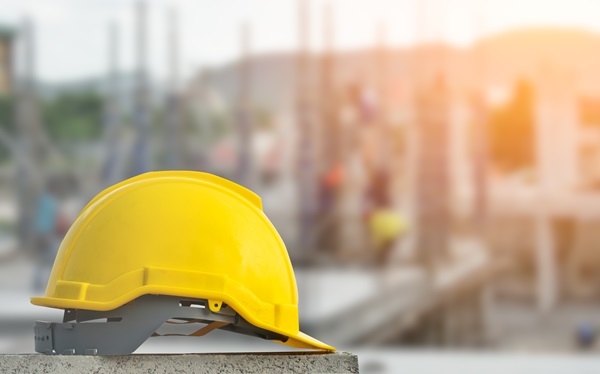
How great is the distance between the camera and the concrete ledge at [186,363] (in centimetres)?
177

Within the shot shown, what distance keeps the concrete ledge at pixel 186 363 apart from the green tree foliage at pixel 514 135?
30.0 feet

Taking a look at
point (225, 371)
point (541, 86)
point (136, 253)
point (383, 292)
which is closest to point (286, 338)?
point (225, 371)

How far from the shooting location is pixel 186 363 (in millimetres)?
1795

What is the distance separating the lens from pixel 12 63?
1181 cm

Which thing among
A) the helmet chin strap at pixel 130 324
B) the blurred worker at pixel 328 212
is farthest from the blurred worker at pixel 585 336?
the helmet chin strap at pixel 130 324

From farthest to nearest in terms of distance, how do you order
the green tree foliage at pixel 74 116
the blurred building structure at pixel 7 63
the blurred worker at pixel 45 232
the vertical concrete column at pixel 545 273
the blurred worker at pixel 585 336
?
the blurred building structure at pixel 7 63 → the green tree foliage at pixel 74 116 → the blurred worker at pixel 585 336 → the vertical concrete column at pixel 545 273 → the blurred worker at pixel 45 232

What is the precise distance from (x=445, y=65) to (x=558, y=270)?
2499 millimetres

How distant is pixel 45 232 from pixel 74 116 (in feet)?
5.65

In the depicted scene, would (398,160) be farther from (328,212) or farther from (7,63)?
(7,63)

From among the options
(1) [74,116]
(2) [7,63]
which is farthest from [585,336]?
(2) [7,63]

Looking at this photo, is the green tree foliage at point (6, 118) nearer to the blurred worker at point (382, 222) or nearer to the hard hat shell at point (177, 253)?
the blurred worker at point (382, 222)

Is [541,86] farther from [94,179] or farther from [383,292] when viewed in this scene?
[94,179]

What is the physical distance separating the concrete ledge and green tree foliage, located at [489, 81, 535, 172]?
914cm

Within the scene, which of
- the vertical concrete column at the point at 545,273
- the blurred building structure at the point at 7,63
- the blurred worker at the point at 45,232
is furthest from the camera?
the blurred building structure at the point at 7,63
